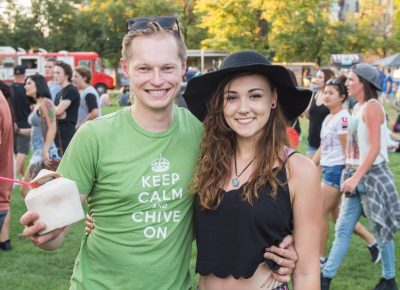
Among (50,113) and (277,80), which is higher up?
(277,80)

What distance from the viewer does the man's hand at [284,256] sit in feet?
7.20

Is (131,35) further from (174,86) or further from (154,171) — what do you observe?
(154,171)

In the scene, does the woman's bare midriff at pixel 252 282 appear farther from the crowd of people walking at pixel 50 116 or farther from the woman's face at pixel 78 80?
the woman's face at pixel 78 80

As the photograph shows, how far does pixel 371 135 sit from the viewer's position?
4.48 m

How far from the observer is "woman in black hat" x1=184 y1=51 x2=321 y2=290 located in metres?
2.19

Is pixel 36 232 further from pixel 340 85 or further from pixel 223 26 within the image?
pixel 223 26

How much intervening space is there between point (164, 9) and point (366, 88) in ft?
130

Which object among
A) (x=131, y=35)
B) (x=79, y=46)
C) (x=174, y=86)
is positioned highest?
(x=131, y=35)

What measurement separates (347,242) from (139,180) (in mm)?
3180

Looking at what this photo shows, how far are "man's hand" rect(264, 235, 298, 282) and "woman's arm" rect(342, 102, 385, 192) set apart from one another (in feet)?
8.10

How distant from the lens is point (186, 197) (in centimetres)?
224

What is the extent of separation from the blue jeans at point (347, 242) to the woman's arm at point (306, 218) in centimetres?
256

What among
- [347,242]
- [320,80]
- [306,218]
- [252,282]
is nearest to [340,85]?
[347,242]

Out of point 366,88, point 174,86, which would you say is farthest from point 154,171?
point 366,88
